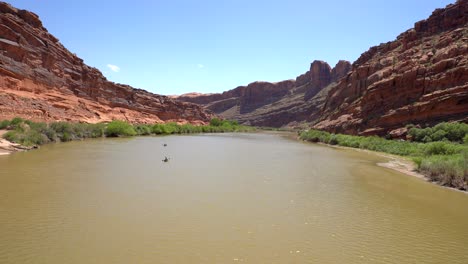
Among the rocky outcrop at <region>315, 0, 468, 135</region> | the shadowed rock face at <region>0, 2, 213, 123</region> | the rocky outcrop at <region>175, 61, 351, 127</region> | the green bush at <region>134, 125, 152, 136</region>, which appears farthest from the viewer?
the rocky outcrop at <region>175, 61, 351, 127</region>

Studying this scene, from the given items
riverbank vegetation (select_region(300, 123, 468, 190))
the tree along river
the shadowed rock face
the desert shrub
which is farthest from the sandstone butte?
the shadowed rock face

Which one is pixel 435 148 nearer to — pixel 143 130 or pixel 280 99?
pixel 143 130

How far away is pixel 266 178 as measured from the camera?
1545cm

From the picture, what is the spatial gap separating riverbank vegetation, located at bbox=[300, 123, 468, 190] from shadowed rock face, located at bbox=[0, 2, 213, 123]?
3392 centimetres

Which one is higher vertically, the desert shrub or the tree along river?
the desert shrub

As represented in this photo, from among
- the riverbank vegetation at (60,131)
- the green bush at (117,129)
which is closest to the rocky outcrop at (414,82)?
the riverbank vegetation at (60,131)

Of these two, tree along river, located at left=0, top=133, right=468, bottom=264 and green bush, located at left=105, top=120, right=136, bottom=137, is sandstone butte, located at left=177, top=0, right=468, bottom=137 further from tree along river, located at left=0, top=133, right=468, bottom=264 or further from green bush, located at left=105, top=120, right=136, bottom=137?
green bush, located at left=105, top=120, right=136, bottom=137

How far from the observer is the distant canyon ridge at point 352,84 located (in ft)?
116

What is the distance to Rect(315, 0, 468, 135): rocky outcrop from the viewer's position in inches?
1328

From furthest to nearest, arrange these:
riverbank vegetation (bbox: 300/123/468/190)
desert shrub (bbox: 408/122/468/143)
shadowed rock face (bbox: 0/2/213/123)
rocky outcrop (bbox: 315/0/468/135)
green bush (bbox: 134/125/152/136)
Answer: green bush (bbox: 134/125/152/136) → shadowed rock face (bbox: 0/2/213/123) → rocky outcrop (bbox: 315/0/468/135) → desert shrub (bbox: 408/122/468/143) → riverbank vegetation (bbox: 300/123/468/190)

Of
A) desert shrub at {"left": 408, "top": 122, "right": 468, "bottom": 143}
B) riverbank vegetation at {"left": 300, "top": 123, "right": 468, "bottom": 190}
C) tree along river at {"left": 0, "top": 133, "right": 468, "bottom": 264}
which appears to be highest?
Result: desert shrub at {"left": 408, "top": 122, "right": 468, "bottom": 143}

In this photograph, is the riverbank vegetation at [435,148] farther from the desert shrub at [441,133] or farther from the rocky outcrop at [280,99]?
the rocky outcrop at [280,99]

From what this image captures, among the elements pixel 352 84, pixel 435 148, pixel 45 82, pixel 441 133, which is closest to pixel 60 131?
pixel 45 82

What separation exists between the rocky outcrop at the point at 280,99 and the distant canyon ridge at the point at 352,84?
51.5m
